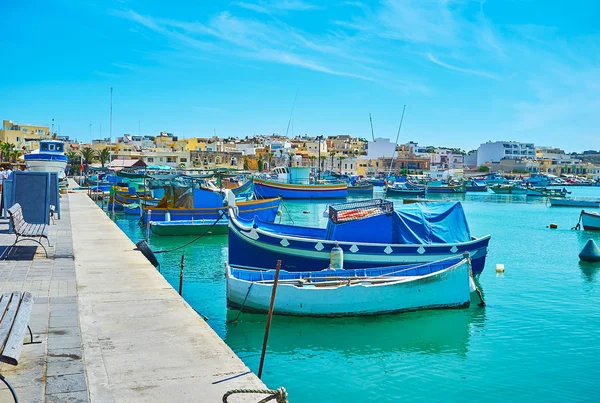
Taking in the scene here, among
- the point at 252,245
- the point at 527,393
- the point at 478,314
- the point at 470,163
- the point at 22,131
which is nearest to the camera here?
the point at 527,393

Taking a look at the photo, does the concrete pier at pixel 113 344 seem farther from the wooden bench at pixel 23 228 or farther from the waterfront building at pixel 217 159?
the waterfront building at pixel 217 159

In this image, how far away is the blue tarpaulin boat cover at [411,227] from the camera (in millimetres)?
17250

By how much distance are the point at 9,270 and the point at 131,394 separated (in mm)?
6547

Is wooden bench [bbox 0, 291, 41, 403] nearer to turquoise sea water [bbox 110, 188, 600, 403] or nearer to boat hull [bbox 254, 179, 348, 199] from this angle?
turquoise sea water [bbox 110, 188, 600, 403]

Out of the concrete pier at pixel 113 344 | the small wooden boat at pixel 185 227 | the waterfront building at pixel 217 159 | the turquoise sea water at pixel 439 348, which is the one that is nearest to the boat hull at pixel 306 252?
the turquoise sea water at pixel 439 348

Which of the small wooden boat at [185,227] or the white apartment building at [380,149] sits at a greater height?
the white apartment building at [380,149]

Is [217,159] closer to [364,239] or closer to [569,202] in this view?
[569,202]

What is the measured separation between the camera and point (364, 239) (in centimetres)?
1731

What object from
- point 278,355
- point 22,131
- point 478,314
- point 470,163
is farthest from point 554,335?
point 470,163

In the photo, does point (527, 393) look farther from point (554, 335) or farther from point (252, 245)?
point (252, 245)

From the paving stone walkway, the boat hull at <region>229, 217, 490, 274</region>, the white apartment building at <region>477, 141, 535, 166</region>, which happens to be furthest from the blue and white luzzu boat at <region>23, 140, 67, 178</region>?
the white apartment building at <region>477, 141, 535, 166</region>

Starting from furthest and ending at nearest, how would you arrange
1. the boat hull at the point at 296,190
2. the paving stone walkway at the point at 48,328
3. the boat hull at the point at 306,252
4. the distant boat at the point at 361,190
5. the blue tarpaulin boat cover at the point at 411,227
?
1. the distant boat at the point at 361,190
2. the boat hull at the point at 296,190
3. the blue tarpaulin boat cover at the point at 411,227
4. the boat hull at the point at 306,252
5. the paving stone walkway at the point at 48,328

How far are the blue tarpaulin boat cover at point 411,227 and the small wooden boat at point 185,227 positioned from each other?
46.1 feet

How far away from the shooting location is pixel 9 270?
11.6 meters
